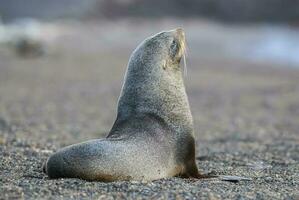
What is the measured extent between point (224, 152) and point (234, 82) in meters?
9.91

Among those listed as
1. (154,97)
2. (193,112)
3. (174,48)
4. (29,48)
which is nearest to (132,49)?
(29,48)

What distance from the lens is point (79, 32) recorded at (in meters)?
40.9

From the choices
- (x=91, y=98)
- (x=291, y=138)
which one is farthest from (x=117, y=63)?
(x=291, y=138)

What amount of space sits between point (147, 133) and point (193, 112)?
6667mm

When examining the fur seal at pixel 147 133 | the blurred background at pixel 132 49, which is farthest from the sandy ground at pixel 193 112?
the fur seal at pixel 147 133

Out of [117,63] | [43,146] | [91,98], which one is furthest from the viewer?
[117,63]

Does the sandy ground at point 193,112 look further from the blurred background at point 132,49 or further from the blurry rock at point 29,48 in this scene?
the blurry rock at point 29,48

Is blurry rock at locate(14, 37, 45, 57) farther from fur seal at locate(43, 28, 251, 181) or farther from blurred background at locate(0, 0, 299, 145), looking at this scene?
fur seal at locate(43, 28, 251, 181)

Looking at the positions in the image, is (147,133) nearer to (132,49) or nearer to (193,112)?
(193,112)

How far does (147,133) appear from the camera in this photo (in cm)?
659

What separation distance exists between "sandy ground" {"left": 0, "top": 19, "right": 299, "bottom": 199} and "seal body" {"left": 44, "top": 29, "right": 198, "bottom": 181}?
0.17 m

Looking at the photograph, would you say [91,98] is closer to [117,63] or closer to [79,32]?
[117,63]

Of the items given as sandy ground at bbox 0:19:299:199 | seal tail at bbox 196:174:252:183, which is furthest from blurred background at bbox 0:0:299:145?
seal tail at bbox 196:174:252:183

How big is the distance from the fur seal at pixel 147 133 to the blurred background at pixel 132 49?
8.93 feet
